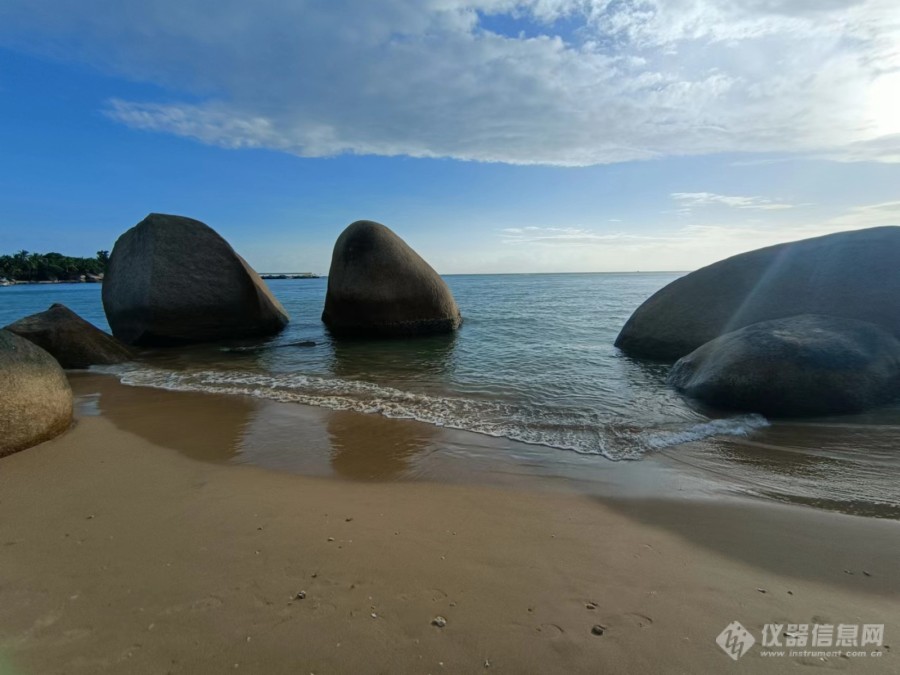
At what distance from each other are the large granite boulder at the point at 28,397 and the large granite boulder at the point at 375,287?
7.49 meters

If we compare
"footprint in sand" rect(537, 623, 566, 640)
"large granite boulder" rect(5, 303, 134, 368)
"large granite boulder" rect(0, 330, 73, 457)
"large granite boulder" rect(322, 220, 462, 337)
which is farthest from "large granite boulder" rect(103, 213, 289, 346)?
"footprint in sand" rect(537, 623, 566, 640)

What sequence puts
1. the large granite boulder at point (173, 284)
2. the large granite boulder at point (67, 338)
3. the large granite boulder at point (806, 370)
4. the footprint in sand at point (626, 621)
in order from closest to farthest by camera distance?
the footprint in sand at point (626, 621) < the large granite boulder at point (806, 370) < the large granite boulder at point (67, 338) < the large granite boulder at point (173, 284)

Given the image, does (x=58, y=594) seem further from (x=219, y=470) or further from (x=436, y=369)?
(x=436, y=369)

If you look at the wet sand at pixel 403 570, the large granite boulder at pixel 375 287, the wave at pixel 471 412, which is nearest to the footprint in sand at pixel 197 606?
the wet sand at pixel 403 570

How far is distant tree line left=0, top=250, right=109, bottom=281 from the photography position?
7250 cm

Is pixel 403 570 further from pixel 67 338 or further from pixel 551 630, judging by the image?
pixel 67 338

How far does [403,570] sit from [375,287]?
1011 cm

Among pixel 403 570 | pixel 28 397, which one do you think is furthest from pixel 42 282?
pixel 403 570

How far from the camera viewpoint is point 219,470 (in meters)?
3.93

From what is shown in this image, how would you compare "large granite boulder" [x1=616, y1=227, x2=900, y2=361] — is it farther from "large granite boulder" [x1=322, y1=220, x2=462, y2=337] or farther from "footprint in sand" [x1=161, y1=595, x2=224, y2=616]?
"footprint in sand" [x1=161, y1=595, x2=224, y2=616]

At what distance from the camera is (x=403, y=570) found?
2.42 m

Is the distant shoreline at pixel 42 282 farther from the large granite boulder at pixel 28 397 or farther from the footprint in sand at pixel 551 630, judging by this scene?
the footprint in sand at pixel 551 630

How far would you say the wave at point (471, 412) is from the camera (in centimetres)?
→ 475

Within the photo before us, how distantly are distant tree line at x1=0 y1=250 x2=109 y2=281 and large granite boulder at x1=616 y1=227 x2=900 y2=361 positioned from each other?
88261 millimetres
